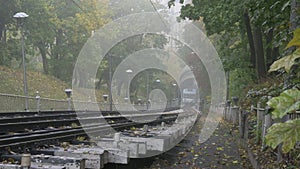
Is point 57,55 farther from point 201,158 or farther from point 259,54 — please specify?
point 201,158

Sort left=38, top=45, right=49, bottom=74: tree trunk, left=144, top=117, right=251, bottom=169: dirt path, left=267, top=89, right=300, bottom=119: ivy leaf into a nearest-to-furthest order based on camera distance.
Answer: left=267, top=89, right=300, bottom=119: ivy leaf → left=144, top=117, right=251, bottom=169: dirt path → left=38, top=45, right=49, bottom=74: tree trunk

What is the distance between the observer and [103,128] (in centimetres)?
863

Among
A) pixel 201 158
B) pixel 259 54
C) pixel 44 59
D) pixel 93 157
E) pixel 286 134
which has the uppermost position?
pixel 44 59

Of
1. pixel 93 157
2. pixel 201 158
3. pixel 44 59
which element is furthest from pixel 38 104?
pixel 44 59

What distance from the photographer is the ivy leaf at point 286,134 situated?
3.47ft

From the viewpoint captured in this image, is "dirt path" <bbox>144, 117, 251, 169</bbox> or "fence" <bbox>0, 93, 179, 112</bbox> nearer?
"dirt path" <bbox>144, 117, 251, 169</bbox>

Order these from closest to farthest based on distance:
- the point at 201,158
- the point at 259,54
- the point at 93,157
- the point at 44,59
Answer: the point at 93,157
the point at 201,158
the point at 259,54
the point at 44,59

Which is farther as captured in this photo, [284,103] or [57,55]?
[57,55]

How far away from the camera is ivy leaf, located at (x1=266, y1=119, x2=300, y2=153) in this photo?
1.06m

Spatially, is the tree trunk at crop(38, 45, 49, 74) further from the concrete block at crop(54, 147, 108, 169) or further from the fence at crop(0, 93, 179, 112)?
the concrete block at crop(54, 147, 108, 169)

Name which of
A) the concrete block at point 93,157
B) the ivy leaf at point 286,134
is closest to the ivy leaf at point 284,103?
the ivy leaf at point 286,134

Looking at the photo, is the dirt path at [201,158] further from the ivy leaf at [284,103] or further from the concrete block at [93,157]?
the ivy leaf at [284,103]

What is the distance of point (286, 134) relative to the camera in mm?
1069

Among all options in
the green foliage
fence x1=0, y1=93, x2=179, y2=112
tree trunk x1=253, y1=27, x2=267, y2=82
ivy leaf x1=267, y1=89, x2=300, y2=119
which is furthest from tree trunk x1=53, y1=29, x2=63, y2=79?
ivy leaf x1=267, y1=89, x2=300, y2=119
